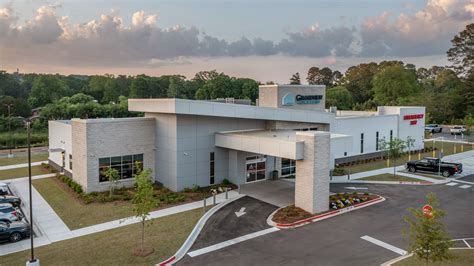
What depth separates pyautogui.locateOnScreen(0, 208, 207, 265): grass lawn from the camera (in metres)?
17.0

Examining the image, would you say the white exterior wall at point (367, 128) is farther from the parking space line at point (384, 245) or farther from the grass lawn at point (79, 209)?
the grass lawn at point (79, 209)

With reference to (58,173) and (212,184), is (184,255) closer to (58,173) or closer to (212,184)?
(212,184)

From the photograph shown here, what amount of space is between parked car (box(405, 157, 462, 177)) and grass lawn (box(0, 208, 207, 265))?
1015 inches

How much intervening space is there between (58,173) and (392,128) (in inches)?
1589

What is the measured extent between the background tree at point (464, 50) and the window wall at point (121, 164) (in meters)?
90.0

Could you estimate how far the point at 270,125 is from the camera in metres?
34.0

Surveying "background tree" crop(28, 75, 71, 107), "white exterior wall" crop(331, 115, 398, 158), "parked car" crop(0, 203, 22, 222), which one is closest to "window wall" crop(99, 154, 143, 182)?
"parked car" crop(0, 203, 22, 222)

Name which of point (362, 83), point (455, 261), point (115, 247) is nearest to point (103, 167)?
point (115, 247)

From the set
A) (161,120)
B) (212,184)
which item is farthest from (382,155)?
(161,120)

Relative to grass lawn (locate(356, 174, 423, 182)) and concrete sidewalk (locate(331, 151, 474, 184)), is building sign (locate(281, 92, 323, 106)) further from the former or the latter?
grass lawn (locate(356, 174, 423, 182))

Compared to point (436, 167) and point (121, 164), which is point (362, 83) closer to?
point (436, 167)

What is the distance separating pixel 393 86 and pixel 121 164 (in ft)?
280

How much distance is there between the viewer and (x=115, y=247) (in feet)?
60.5

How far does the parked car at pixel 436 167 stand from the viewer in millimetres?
34812
